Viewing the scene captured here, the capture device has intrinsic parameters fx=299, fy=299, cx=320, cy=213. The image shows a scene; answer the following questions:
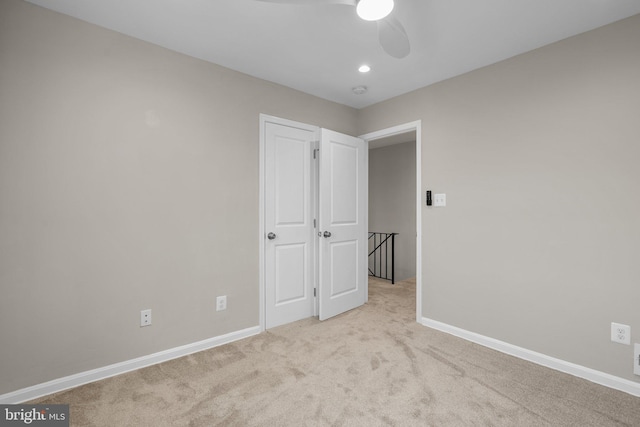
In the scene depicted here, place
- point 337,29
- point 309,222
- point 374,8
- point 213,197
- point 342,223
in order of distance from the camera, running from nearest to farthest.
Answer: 1. point 374,8
2. point 337,29
3. point 213,197
4. point 309,222
5. point 342,223

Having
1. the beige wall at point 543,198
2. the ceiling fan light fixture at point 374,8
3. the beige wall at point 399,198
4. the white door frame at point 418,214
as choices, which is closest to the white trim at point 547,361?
the beige wall at point 543,198

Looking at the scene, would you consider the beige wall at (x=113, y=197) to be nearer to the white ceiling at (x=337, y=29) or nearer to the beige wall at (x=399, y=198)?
the white ceiling at (x=337, y=29)

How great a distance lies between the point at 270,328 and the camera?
2980 mm

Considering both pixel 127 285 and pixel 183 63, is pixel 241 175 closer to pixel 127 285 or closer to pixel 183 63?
pixel 183 63

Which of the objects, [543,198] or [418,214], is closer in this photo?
[543,198]

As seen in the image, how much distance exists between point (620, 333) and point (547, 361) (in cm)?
51

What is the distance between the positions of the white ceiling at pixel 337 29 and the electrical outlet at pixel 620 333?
2.06 metres

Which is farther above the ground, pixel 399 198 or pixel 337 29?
pixel 337 29

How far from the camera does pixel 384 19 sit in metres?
1.60

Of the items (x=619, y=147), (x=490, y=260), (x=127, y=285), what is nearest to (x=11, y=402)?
(x=127, y=285)

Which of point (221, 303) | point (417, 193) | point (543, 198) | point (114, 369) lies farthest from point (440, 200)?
point (114, 369)

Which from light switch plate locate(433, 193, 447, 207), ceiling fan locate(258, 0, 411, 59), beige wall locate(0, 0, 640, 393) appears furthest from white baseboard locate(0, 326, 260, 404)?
ceiling fan locate(258, 0, 411, 59)

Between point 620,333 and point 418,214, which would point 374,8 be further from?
point 620,333

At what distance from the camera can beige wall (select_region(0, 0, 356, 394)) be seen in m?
1.85
